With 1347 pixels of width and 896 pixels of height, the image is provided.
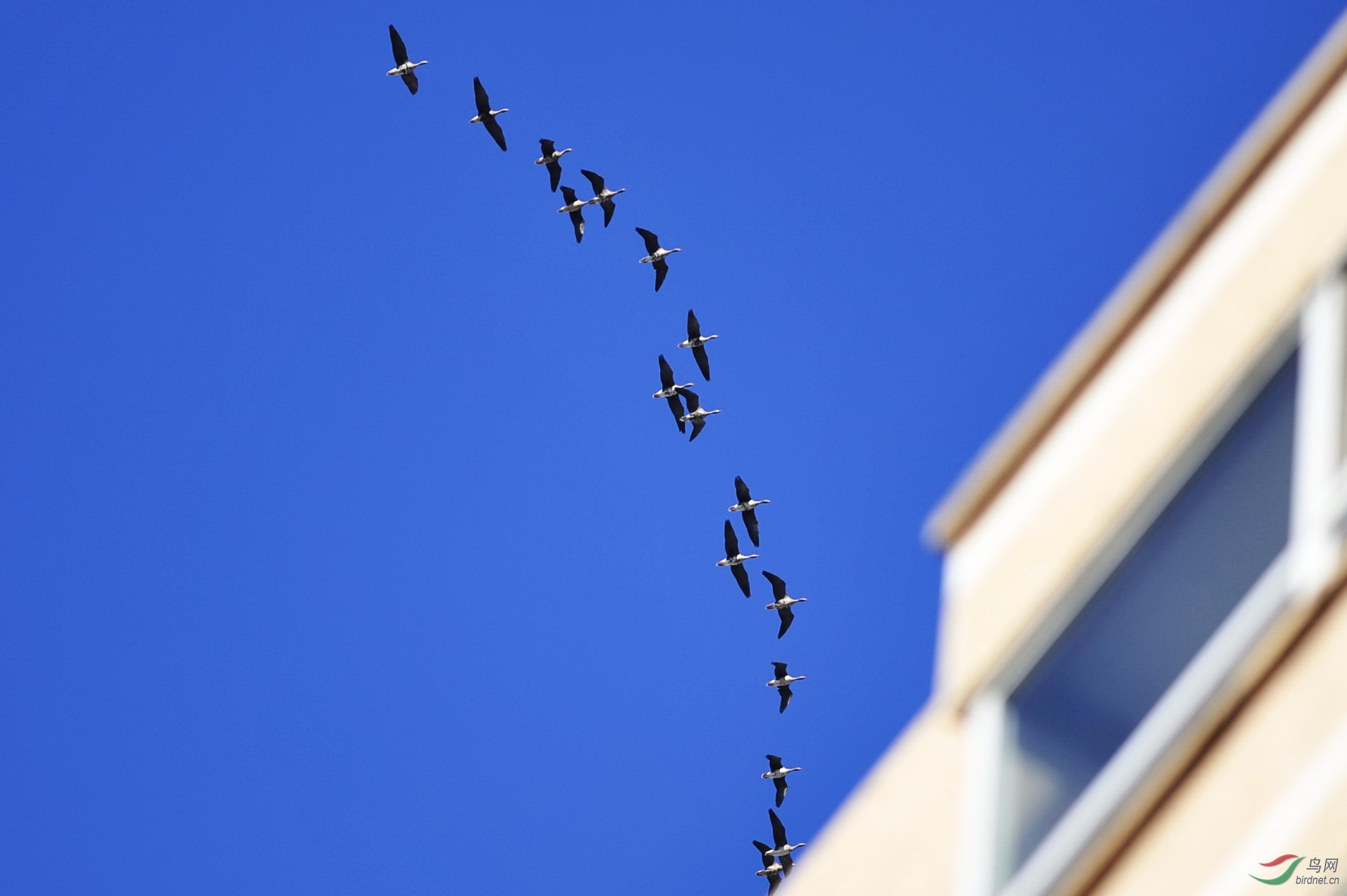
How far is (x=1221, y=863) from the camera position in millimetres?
5500

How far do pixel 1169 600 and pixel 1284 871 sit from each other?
4.04 ft

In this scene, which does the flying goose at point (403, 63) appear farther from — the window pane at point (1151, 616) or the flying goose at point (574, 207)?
the window pane at point (1151, 616)

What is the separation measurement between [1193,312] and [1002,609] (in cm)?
138

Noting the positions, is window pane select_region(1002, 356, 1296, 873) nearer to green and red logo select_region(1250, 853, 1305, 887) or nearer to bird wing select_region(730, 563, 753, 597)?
green and red logo select_region(1250, 853, 1305, 887)

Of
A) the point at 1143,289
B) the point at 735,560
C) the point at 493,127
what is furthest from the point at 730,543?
the point at 1143,289

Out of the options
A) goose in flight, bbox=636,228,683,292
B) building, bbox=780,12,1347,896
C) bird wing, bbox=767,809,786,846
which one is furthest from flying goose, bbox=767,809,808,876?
building, bbox=780,12,1347,896

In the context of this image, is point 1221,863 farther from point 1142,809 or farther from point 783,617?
point 783,617

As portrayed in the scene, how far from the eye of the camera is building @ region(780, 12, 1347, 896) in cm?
557

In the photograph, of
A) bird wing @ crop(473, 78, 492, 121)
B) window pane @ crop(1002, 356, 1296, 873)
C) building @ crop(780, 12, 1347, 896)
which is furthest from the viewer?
bird wing @ crop(473, 78, 492, 121)

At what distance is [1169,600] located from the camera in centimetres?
629

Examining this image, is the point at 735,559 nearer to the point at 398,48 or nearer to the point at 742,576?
the point at 742,576

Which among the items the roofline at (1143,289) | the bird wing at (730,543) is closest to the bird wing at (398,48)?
the bird wing at (730,543)

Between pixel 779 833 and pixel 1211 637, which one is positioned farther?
pixel 779 833

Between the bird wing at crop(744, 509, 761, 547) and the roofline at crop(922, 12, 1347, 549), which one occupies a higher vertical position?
the bird wing at crop(744, 509, 761, 547)
